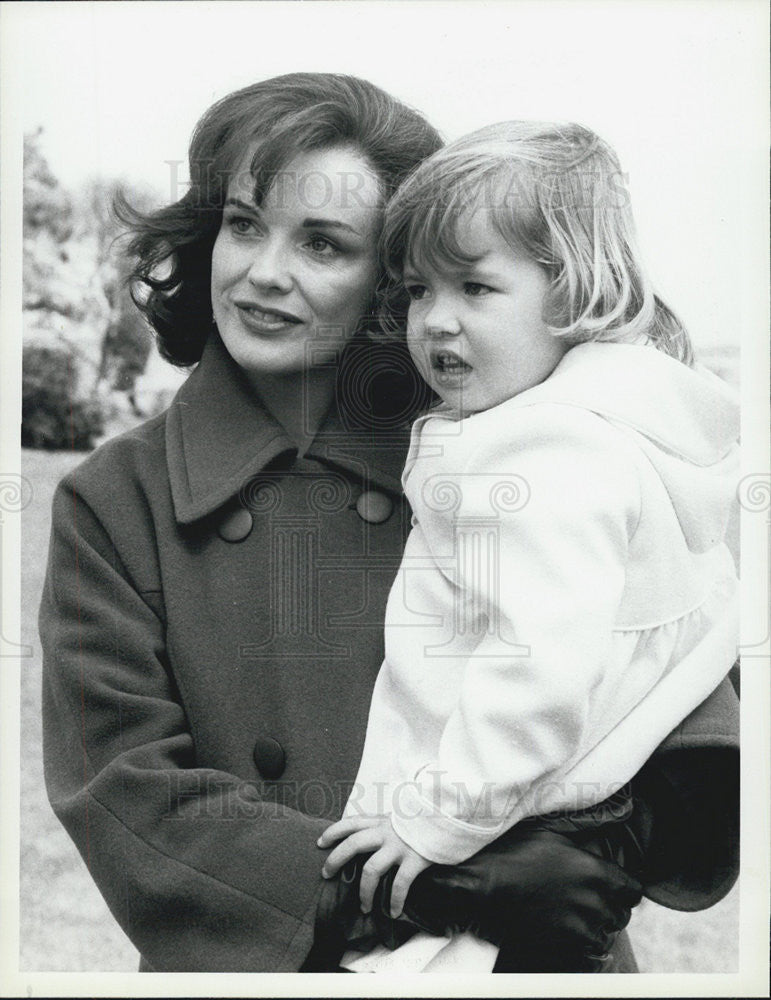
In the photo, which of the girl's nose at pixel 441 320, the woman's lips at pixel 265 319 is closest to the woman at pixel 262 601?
the woman's lips at pixel 265 319

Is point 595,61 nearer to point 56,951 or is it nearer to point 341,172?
point 341,172

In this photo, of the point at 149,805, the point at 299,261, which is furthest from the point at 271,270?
the point at 149,805

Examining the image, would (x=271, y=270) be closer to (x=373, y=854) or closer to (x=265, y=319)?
(x=265, y=319)

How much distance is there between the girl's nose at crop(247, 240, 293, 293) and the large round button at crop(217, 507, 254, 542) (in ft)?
1.13

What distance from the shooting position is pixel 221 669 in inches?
70.2

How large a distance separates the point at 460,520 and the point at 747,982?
0.96 meters

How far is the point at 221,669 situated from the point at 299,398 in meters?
0.44

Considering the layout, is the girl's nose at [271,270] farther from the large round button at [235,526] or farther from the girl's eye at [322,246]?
the large round button at [235,526]

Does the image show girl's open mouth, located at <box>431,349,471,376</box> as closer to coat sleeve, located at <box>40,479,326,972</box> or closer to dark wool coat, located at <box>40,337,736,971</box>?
dark wool coat, located at <box>40,337,736,971</box>

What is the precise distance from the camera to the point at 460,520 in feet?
5.66

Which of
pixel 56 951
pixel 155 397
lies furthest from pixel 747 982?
pixel 155 397

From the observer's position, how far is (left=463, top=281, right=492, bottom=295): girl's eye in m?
1.73

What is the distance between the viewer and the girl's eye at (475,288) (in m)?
1.73

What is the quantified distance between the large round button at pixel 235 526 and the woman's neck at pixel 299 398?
5.3 inches
